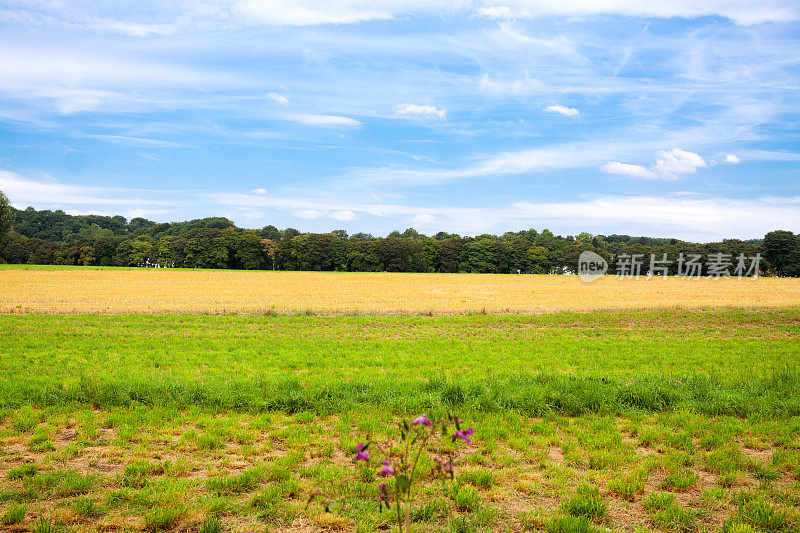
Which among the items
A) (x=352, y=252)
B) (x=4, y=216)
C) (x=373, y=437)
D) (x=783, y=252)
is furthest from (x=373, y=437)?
(x=783, y=252)

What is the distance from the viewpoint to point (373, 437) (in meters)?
6.82

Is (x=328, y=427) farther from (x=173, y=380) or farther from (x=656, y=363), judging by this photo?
(x=656, y=363)

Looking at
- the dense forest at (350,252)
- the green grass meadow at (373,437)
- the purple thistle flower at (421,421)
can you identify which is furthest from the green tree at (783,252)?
the purple thistle flower at (421,421)

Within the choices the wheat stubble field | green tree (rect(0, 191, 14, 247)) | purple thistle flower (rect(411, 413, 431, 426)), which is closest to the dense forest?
green tree (rect(0, 191, 14, 247))

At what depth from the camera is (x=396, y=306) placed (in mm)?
31594

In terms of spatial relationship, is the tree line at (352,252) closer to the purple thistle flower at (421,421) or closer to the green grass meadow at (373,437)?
the green grass meadow at (373,437)

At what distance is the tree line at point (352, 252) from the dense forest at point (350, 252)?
0.15 meters

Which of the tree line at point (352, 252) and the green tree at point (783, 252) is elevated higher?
the green tree at point (783, 252)

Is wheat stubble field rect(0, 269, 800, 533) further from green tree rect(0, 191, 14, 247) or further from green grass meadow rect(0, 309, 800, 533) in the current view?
green tree rect(0, 191, 14, 247)

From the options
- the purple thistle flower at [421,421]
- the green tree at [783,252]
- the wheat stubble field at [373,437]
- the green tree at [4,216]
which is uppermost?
the green tree at [783,252]

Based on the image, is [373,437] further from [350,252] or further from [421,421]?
[350,252]

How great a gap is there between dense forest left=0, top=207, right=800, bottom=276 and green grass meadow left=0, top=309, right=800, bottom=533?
95956 millimetres

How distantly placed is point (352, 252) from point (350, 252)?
1.82 ft

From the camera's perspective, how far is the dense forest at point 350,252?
4107 inches
